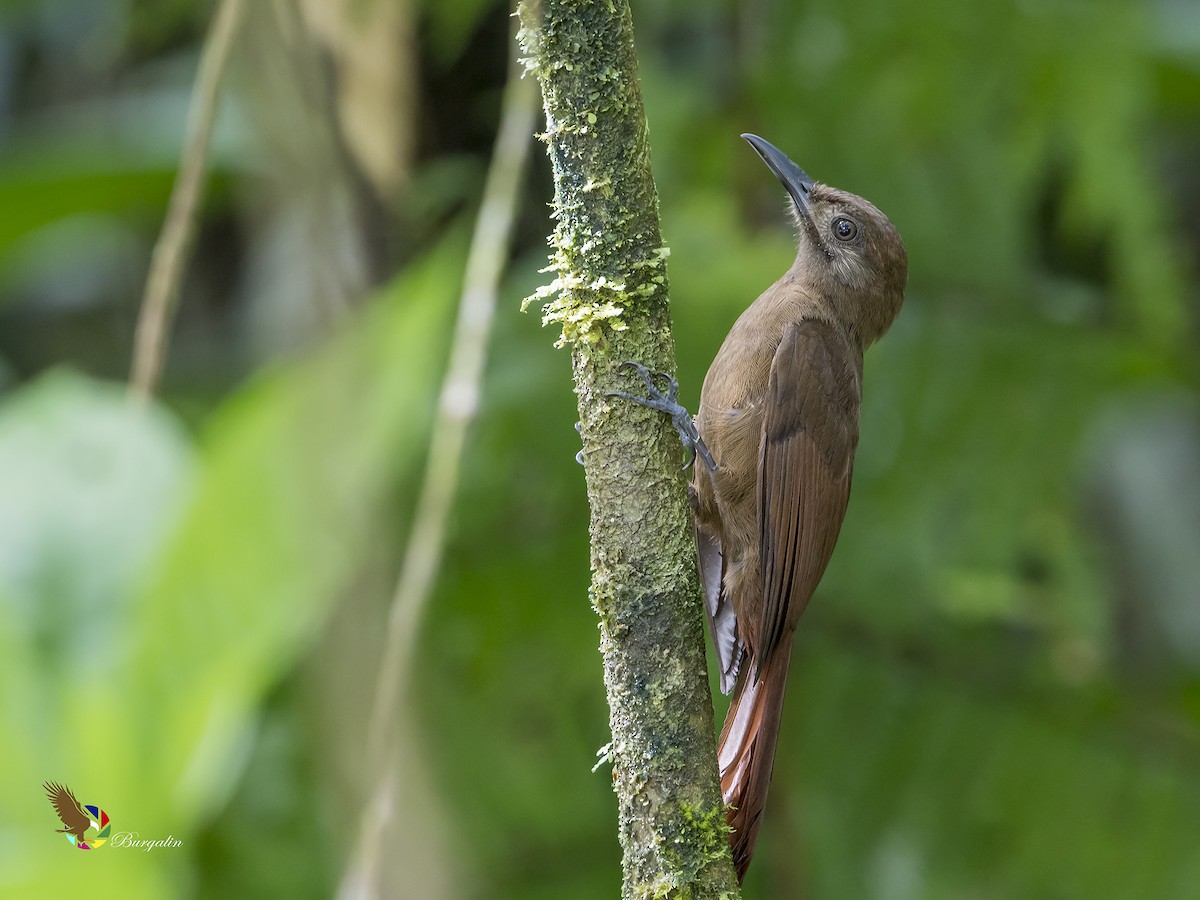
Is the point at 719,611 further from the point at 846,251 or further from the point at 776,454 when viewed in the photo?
the point at 846,251

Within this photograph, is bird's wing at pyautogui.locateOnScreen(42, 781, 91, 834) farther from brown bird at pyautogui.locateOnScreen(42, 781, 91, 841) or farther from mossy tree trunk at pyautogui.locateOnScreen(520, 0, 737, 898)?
mossy tree trunk at pyautogui.locateOnScreen(520, 0, 737, 898)

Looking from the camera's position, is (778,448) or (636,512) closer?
(636,512)

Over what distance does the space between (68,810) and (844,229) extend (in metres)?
2.17

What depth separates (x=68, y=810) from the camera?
2.62m

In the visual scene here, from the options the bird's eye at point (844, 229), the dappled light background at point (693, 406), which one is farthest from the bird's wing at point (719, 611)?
the bird's eye at point (844, 229)

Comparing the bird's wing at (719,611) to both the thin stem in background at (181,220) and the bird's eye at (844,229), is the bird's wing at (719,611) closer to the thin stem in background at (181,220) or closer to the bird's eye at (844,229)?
the bird's eye at (844,229)

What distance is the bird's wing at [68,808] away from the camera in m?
2.59

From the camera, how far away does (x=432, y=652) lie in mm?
3459

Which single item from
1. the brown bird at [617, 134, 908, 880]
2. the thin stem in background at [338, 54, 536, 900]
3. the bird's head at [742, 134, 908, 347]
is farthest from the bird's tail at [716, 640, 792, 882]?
the bird's head at [742, 134, 908, 347]

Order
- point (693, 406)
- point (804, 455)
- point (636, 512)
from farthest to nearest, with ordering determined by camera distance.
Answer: point (693, 406), point (804, 455), point (636, 512)

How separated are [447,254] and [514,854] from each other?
1.69 meters

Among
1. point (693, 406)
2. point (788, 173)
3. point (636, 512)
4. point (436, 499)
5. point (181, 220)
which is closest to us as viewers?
point (636, 512)

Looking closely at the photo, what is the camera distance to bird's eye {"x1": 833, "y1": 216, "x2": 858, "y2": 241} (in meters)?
3.13

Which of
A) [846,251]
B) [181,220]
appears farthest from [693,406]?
[181,220]
